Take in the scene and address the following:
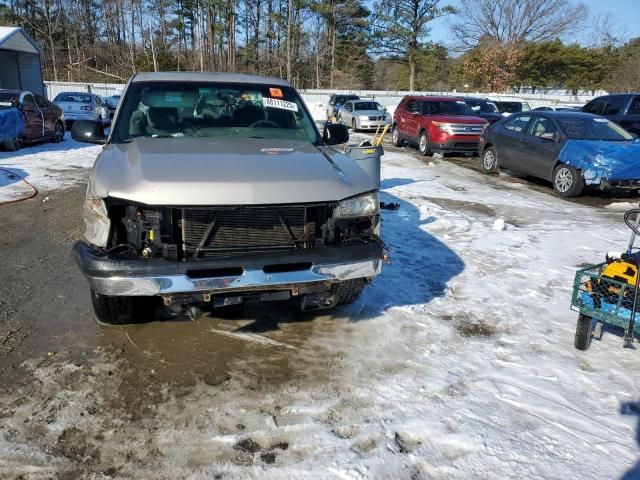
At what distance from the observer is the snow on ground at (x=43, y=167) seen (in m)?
9.03

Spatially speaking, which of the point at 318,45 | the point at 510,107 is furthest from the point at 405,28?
the point at 510,107

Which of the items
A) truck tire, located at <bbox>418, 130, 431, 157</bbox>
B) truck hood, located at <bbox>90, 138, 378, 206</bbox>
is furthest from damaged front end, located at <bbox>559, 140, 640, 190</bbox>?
truck hood, located at <bbox>90, 138, 378, 206</bbox>

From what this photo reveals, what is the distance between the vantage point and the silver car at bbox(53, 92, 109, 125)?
65.2ft

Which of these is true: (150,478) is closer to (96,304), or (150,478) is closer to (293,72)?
(96,304)

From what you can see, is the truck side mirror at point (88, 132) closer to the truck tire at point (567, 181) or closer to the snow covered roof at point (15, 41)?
the truck tire at point (567, 181)

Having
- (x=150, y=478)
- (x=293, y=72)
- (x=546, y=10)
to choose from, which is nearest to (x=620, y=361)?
(x=150, y=478)

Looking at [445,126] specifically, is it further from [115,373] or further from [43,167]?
[115,373]

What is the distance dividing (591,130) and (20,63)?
30.8 m

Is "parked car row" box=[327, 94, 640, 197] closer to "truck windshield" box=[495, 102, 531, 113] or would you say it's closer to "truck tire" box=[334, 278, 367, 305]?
"truck windshield" box=[495, 102, 531, 113]

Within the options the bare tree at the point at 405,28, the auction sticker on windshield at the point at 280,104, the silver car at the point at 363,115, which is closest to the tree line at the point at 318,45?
the bare tree at the point at 405,28

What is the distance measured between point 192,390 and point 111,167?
1517 millimetres

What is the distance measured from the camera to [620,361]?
146 inches

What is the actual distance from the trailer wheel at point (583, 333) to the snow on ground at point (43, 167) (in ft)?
26.3

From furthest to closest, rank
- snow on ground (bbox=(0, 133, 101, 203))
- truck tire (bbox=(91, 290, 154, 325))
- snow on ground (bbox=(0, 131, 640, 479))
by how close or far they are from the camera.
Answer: snow on ground (bbox=(0, 133, 101, 203)) < truck tire (bbox=(91, 290, 154, 325)) < snow on ground (bbox=(0, 131, 640, 479))
